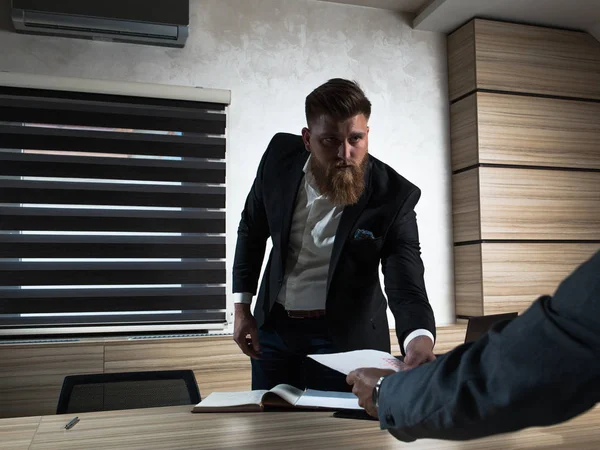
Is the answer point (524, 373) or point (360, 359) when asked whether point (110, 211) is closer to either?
Result: point (360, 359)

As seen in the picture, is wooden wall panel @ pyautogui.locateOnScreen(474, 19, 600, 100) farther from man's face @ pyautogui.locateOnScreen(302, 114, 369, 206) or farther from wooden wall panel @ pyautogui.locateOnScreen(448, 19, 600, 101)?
man's face @ pyautogui.locateOnScreen(302, 114, 369, 206)

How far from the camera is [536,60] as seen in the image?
14.1 feet

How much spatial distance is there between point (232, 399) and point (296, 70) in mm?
2757

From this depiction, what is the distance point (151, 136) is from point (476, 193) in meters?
2.07

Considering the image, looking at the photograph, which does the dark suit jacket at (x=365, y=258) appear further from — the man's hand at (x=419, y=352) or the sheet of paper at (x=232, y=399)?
the sheet of paper at (x=232, y=399)

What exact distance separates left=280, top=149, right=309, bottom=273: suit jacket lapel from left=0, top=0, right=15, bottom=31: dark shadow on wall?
2.18m

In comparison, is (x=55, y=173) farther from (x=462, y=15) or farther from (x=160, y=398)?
(x=462, y=15)

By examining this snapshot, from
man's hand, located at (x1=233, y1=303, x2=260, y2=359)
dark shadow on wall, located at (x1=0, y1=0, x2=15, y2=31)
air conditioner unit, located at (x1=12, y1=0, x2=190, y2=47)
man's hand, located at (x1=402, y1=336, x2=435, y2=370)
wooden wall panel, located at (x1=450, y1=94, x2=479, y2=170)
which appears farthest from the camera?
wooden wall panel, located at (x1=450, y1=94, x2=479, y2=170)

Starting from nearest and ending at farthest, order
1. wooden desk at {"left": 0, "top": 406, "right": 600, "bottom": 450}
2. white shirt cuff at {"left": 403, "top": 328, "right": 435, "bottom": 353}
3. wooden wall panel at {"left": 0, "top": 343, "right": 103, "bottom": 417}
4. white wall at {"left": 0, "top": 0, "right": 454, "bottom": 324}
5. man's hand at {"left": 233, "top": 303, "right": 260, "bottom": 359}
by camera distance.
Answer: wooden desk at {"left": 0, "top": 406, "right": 600, "bottom": 450} → white shirt cuff at {"left": 403, "top": 328, "right": 435, "bottom": 353} → man's hand at {"left": 233, "top": 303, "right": 260, "bottom": 359} → wooden wall panel at {"left": 0, "top": 343, "right": 103, "bottom": 417} → white wall at {"left": 0, "top": 0, "right": 454, "bottom": 324}

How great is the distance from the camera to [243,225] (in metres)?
2.53

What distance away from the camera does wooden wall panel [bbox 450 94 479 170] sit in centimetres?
414

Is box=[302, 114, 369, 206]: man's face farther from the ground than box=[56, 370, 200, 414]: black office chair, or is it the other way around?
box=[302, 114, 369, 206]: man's face

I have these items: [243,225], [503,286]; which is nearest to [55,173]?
[243,225]

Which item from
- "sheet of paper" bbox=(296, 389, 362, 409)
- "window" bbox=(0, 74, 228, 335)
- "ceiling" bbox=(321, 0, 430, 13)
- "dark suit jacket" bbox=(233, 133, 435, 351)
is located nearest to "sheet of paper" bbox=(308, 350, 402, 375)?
"sheet of paper" bbox=(296, 389, 362, 409)
